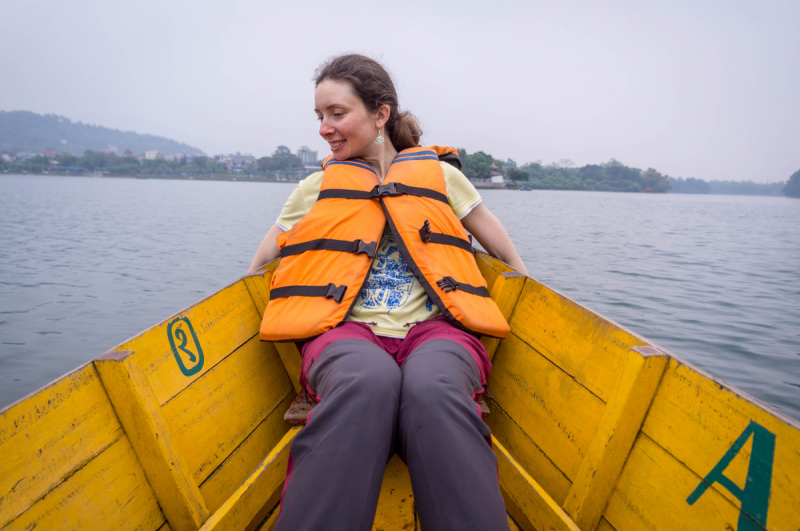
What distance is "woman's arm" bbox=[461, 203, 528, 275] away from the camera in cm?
210

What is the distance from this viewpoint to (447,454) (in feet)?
3.33

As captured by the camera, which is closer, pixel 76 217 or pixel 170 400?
pixel 170 400

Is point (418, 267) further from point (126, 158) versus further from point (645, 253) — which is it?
point (126, 158)

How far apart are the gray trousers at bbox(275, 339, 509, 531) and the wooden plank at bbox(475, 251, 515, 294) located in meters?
1.10

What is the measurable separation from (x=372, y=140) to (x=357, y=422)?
4.56 feet

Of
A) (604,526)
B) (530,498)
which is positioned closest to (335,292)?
(530,498)

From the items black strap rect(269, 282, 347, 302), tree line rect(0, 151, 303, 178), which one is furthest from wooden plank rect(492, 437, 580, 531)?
tree line rect(0, 151, 303, 178)

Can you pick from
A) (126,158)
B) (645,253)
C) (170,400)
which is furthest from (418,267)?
(126,158)

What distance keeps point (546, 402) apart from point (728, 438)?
2.42 ft

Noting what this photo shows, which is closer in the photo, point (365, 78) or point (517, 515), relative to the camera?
point (517, 515)

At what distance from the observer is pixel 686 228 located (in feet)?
60.4

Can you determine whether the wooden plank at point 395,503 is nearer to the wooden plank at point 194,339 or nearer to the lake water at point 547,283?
the wooden plank at point 194,339

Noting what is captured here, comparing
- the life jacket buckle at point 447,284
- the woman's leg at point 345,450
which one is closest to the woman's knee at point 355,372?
the woman's leg at point 345,450

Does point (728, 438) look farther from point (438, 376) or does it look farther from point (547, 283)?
point (547, 283)
